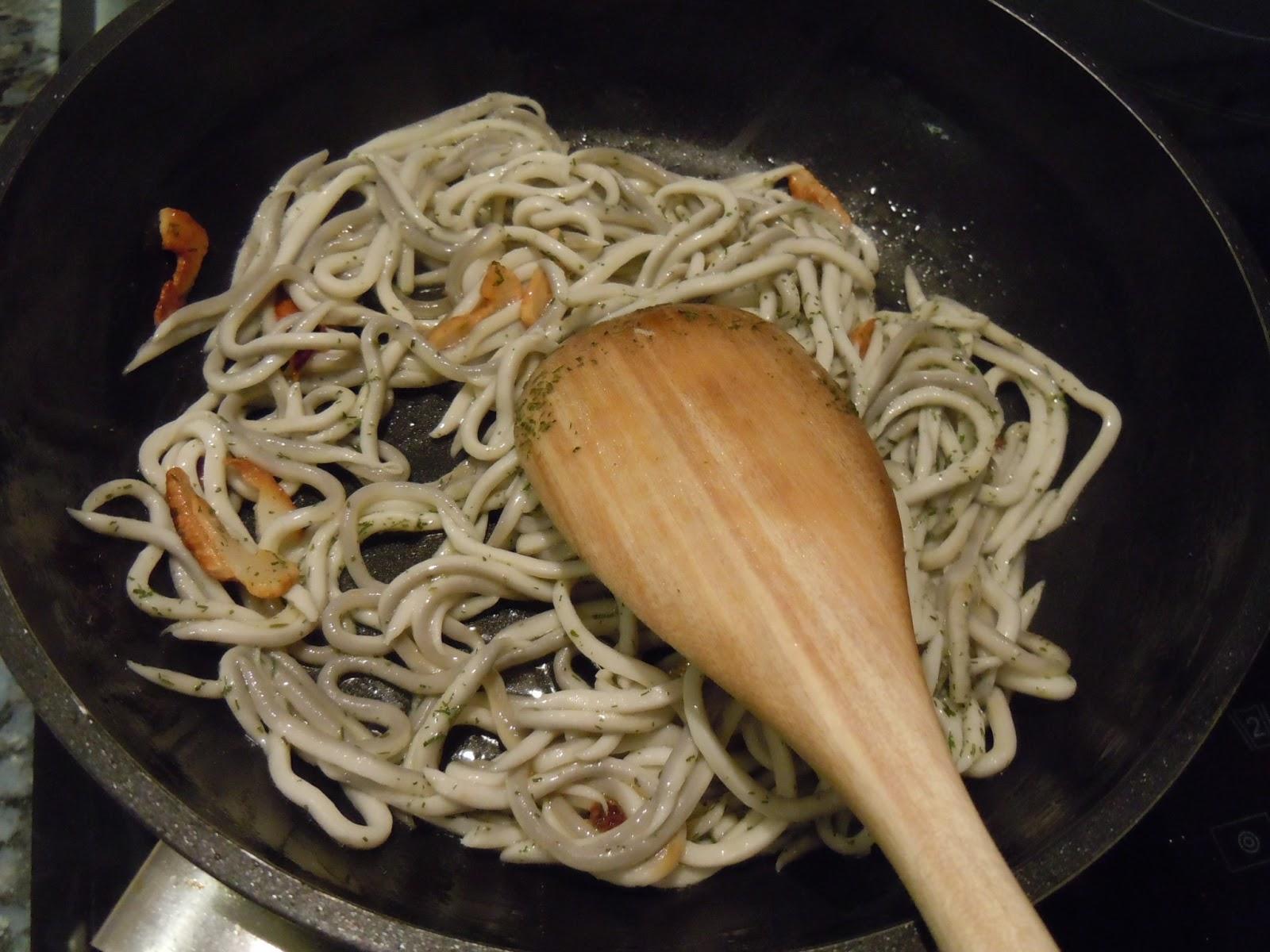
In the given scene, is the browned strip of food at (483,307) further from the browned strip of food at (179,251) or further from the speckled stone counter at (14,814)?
the speckled stone counter at (14,814)

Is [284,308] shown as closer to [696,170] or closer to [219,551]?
[219,551]

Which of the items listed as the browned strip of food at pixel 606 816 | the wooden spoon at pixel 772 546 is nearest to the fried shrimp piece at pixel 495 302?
the wooden spoon at pixel 772 546

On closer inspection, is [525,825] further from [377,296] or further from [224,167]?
[224,167]

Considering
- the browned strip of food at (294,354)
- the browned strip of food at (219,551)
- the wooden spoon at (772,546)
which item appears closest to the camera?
the wooden spoon at (772,546)

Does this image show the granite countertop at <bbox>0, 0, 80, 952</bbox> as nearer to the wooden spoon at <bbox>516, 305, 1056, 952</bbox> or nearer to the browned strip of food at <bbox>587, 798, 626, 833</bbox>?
the browned strip of food at <bbox>587, 798, 626, 833</bbox>

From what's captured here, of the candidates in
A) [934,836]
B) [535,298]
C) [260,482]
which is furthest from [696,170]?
[934,836]
